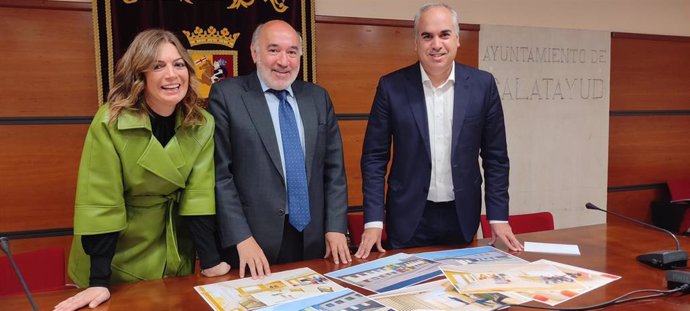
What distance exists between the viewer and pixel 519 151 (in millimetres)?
4742

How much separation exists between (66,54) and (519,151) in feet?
11.7

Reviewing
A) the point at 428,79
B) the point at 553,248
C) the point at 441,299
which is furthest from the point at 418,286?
the point at 428,79

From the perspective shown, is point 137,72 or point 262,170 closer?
point 137,72

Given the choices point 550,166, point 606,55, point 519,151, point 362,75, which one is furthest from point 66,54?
point 606,55

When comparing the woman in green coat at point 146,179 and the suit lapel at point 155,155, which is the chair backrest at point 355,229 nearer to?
the woman in green coat at point 146,179

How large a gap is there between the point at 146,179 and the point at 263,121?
50cm

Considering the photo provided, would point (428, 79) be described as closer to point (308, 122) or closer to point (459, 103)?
point (459, 103)

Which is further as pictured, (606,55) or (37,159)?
(606,55)

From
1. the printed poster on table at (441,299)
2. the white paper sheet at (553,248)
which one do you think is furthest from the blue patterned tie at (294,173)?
the white paper sheet at (553,248)

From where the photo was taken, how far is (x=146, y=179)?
171 cm

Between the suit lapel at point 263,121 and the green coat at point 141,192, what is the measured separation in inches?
7.6

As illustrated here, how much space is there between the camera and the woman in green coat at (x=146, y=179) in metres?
1.64

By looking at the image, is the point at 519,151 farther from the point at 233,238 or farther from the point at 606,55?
the point at 233,238

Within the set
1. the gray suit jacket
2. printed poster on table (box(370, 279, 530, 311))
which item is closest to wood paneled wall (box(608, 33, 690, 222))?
the gray suit jacket
